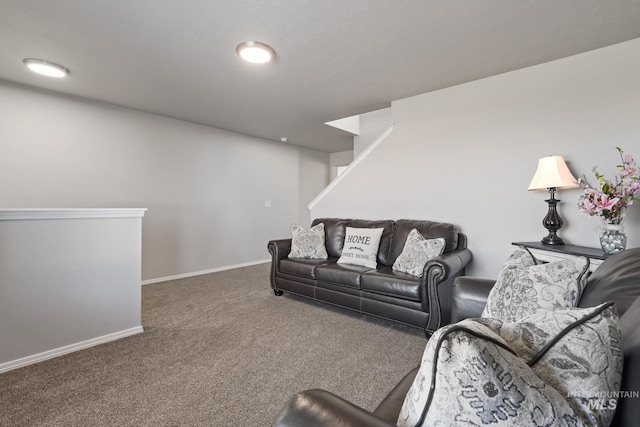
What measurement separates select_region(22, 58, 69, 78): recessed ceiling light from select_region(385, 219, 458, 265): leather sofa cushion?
3739mm

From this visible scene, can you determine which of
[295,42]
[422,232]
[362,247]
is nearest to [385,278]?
[362,247]

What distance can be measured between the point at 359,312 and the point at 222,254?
2.88 meters

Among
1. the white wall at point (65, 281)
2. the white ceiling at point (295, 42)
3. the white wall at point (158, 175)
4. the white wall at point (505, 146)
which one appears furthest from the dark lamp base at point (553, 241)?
the white wall at point (158, 175)

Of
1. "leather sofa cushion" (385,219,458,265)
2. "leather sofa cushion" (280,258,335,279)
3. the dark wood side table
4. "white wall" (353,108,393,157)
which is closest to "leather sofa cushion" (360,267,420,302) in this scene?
"leather sofa cushion" (385,219,458,265)

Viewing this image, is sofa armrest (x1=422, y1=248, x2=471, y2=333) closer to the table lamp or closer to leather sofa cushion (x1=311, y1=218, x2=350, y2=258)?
the table lamp

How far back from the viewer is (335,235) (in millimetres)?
3566

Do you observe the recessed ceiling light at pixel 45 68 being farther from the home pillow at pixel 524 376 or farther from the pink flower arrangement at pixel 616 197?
the pink flower arrangement at pixel 616 197

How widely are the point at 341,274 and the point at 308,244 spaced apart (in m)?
0.74

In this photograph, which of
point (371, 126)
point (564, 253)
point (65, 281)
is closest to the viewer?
point (564, 253)

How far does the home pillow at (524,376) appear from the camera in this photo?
476mm

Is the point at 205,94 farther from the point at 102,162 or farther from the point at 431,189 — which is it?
the point at 431,189

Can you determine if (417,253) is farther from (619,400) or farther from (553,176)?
(619,400)

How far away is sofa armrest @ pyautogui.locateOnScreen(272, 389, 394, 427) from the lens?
0.59m

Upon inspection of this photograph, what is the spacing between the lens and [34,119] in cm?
308
